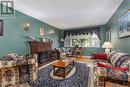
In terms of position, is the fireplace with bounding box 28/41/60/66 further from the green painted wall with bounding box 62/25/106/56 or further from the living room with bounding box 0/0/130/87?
the green painted wall with bounding box 62/25/106/56

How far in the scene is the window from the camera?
26.9 ft

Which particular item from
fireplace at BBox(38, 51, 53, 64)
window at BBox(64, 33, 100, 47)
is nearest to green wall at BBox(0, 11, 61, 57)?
fireplace at BBox(38, 51, 53, 64)

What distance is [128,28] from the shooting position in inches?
120

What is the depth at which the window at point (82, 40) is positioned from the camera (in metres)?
8.20

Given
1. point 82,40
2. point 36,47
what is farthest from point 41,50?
point 82,40

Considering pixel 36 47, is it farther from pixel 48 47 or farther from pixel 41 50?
pixel 48 47

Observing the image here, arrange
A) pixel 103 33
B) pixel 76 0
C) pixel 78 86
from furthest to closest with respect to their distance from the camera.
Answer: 1. pixel 103 33
2. pixel 76 0
3. pixel 78 86

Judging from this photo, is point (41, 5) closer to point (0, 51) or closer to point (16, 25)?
point (16, 25)

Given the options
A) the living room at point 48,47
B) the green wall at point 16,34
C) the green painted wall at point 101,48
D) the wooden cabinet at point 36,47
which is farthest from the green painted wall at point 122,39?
the green wall at point 16,34

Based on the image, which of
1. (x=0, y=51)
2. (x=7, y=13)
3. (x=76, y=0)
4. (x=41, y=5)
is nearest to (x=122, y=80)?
(x=76, y=0)

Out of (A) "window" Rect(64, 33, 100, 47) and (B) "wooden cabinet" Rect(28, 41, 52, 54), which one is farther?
(A) "window" Rect(64, 33, 100, 47)

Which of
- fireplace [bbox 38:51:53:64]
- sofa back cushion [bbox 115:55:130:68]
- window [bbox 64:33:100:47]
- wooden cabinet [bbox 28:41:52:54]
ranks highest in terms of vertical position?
window [bbox 64:33:100:47]

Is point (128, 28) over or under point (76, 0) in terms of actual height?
under

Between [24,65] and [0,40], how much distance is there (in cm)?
153
